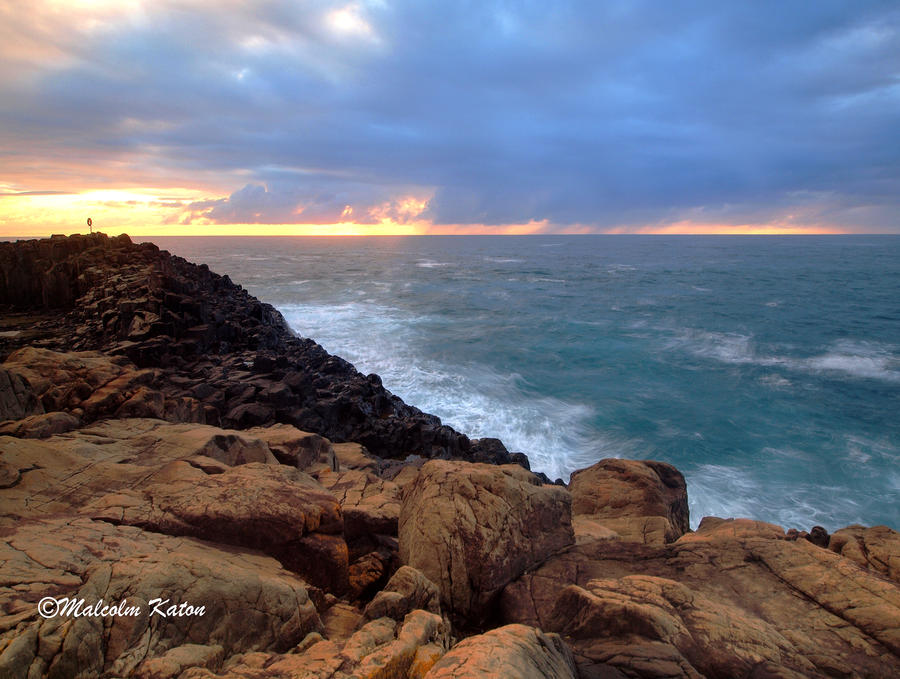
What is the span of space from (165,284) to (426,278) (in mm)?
51896

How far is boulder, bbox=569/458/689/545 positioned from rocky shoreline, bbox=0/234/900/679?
0.06 metres

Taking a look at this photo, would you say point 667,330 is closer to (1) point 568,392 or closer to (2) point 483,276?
(1) point 568,392

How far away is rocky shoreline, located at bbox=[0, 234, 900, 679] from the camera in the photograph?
436cm

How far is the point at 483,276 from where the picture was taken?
261 ft

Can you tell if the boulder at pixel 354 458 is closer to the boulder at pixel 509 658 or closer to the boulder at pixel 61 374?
the boulder at pixel 61 374

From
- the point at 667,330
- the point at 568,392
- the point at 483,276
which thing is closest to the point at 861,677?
the point at 568,392

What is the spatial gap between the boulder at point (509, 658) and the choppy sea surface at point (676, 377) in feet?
44.5

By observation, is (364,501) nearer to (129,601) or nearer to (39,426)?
(129,601)

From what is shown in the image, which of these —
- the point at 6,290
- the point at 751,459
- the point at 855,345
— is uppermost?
the point at 6,290

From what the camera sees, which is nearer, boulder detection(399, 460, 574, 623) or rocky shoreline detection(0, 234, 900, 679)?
rocky shoreline detection(0, 234, 900, 679)

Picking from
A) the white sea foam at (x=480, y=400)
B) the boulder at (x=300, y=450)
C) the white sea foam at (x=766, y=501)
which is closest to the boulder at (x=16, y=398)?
the boulder at (x=300, y=450)

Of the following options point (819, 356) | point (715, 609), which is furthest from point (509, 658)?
point (819, 356)

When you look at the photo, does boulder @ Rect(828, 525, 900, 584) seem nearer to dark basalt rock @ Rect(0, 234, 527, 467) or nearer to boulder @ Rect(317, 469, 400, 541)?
boulder @ Rect(317, 469, 400, 541)

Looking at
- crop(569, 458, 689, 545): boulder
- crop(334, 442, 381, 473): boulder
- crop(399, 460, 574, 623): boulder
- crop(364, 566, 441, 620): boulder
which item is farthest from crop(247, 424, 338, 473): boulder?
crop(569, 458, 689, 545): boulder
